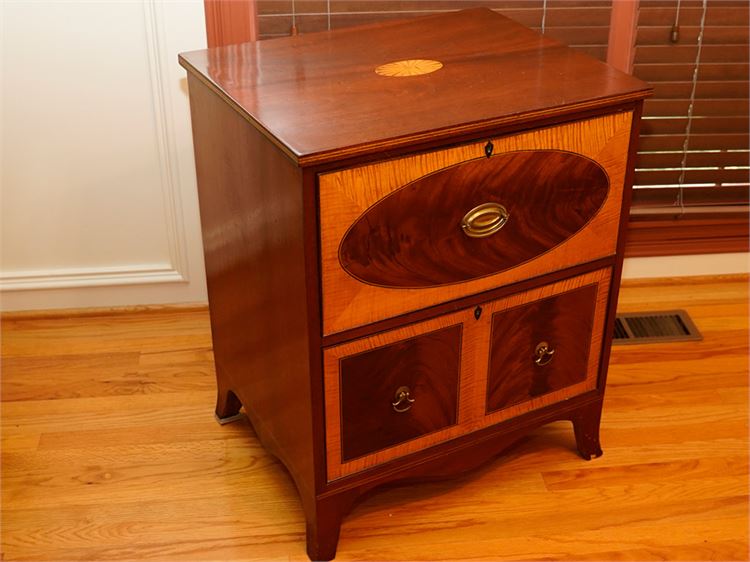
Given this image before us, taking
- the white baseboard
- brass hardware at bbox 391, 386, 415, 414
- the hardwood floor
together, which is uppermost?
brass hardware at bbox 391, 386, 415, 414

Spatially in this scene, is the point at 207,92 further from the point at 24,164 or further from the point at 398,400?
the point at 24,164

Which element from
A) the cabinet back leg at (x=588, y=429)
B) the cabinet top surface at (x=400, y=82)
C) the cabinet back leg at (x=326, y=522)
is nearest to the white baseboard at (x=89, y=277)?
the cabinet top surface at (x=400, y=82)

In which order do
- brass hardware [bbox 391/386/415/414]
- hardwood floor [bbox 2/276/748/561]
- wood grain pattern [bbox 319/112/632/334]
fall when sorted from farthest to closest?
hardwood floor [bbox 2/276/748/561] < brass hardware [bbox 391/386/415/414] < wood grain pattern [bbox 319/112/632/334]

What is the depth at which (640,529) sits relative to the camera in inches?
70.5

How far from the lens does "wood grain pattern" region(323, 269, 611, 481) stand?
Result: 1570 mm

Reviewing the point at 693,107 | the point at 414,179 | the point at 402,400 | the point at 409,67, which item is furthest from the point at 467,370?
the point at 693,107

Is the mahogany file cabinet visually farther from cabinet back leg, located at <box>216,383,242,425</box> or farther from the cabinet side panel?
cabinet back leg, located at <box>216,383,242,425</box>

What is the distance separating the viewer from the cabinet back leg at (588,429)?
1.90 m

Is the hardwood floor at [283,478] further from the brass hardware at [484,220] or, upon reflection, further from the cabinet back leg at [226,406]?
the brass hardware at [484,220]

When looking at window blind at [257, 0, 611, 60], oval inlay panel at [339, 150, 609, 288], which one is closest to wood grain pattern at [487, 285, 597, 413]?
oval inlay panel at [339, 150, 609, 288]

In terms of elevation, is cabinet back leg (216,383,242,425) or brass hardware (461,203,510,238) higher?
brass hardware (461,203,510,238)

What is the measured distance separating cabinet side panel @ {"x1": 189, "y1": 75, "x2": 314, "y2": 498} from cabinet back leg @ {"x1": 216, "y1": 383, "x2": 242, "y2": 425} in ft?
0.28

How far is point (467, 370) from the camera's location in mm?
1697

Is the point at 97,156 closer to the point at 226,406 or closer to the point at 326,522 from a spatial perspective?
the point at 226,406
